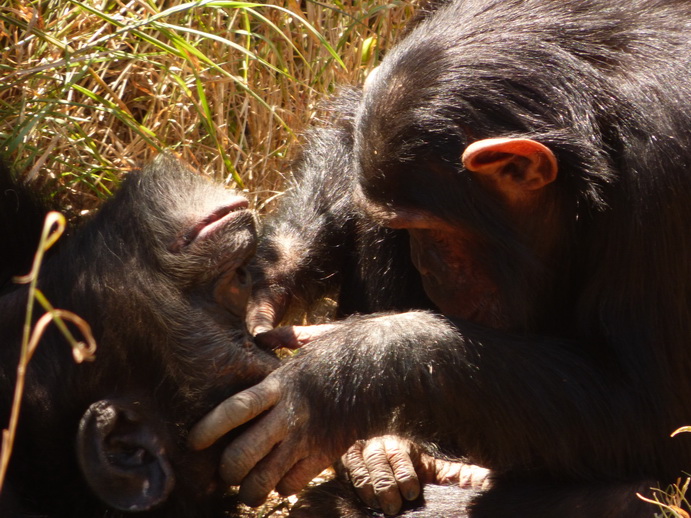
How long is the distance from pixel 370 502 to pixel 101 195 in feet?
7.01

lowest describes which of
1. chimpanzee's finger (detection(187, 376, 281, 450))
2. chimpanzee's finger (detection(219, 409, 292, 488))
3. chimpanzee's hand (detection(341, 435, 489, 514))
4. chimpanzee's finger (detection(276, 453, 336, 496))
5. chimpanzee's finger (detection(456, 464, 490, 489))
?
chimpanzee's finger (detection(456, 464, 490, 489))

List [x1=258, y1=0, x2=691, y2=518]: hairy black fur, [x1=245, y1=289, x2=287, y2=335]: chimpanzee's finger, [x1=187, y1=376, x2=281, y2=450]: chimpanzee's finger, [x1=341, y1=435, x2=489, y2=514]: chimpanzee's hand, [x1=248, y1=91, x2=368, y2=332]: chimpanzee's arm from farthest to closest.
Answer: [x1=248, y1=91, x2=368, y2=332]: chimpanzee's arm, [x1=245, y1=289, x2=287, y2=335]: chimpanzee's finger, [x1=341, y1=435, x2=489, y2=514]: chimpanzee's hand, [x1=258, y1=0, x2=691, y2=518]: hairy black fur, [x1=187, y1=376, x2=281, y2=450]: chimpanzee's finger

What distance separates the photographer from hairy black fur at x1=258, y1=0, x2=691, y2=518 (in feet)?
12.7

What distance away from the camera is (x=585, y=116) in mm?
3969

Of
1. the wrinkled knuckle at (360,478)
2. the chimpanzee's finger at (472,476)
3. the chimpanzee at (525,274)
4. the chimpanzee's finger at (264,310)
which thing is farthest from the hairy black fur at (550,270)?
the chimpanzee's finger at (264,310)

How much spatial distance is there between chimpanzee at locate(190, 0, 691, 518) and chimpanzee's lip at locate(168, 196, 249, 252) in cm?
52

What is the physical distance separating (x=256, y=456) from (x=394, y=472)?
2.71 ft

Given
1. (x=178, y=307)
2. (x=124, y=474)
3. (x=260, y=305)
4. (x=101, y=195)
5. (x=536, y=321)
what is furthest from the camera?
(x=101, y=195)

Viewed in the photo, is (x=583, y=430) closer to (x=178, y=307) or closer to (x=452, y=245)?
(x=452, y=245)

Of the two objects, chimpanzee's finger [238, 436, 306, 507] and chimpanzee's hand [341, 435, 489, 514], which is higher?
chimpanzee's finger [238, 436, 306, 507]

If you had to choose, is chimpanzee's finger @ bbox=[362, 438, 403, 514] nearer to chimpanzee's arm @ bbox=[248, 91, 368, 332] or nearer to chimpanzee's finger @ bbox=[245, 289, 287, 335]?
chimpanzee's finger @ bbox=[245, 289, 287, 335]

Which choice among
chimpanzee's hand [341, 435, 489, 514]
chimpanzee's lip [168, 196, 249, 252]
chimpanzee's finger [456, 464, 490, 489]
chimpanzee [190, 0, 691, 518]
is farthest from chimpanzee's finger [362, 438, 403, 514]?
chimpanzee's lip [168, 196, 249, 252]

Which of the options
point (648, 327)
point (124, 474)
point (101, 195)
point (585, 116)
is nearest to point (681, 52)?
point (585, 116)

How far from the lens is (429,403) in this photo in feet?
12.7
